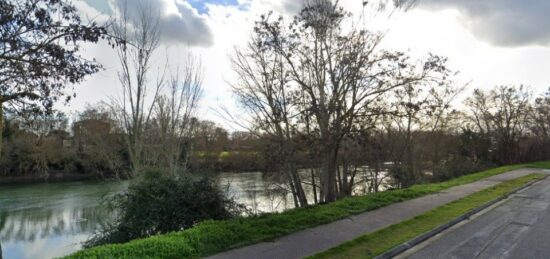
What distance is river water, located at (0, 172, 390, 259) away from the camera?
16258 mm

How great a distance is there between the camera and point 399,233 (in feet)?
27.8

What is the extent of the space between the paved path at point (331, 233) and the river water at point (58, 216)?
135 inches

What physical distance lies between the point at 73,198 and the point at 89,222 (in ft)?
32.1

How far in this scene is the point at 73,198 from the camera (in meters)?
29.2

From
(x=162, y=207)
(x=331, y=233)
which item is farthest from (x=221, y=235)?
(x=162, y=207)

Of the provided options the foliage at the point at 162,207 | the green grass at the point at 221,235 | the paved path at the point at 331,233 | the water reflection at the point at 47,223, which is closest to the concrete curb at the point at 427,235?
the paved path at the point at 331,233

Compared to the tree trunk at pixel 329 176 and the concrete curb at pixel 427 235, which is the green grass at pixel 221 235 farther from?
the tree trunk at pixel 329 176

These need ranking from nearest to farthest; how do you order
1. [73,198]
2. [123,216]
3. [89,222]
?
[123,216], [89,222], [73,198]

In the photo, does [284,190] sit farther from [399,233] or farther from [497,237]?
[497,237]

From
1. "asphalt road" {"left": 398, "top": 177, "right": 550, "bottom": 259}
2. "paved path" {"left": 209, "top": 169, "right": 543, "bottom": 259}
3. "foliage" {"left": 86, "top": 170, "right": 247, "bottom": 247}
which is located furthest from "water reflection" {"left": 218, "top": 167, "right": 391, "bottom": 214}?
"asphalt road" {"left": 398, "top": 177, "right": 550, "bottom": 259}

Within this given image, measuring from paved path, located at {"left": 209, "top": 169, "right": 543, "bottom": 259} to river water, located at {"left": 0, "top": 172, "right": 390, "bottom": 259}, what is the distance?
11.3 ft

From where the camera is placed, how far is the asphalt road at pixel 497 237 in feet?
23.7

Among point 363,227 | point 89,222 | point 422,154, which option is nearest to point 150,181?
point 363,227

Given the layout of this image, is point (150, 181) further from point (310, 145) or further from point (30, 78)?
point (310, 145)
